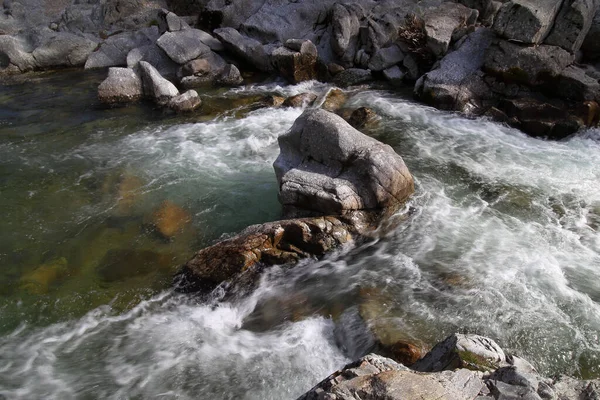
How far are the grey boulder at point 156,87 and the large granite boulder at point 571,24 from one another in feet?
40.5

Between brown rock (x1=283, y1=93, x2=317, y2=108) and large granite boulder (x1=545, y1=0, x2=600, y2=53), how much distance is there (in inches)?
293

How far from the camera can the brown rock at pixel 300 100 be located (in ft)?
50.1

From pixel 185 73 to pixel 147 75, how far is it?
8.21 feet

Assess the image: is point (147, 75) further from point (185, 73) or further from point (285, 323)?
point (285, 323)

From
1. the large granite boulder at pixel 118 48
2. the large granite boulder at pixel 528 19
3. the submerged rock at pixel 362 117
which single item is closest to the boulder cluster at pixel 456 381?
the submerged rock at pixel 362 117

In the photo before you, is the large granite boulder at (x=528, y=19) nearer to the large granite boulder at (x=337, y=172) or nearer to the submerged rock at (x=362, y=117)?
the submerged rock at (x=362, y=117)

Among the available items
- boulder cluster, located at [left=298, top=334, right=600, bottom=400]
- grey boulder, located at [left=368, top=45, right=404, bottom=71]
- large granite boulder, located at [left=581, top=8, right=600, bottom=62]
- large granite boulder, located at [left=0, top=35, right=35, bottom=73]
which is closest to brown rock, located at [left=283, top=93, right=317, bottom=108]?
grey boulder, located at [left=368, top=45, right=404, bottom=71]

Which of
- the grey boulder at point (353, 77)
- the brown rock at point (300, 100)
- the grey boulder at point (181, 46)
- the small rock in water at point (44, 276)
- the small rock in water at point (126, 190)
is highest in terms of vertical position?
the grey boulder at point (181, 46)

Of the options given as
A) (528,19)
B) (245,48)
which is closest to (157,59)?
(245,48)

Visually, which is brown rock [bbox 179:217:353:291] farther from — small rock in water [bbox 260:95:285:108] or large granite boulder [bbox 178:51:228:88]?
large granite boulder [bbox 178:51:228:88]

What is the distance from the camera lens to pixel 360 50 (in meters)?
18.1

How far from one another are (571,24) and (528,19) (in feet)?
4.45

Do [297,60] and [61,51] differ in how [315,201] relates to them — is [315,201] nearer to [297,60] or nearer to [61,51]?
[297,60]

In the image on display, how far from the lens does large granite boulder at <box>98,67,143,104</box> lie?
16188 mm
